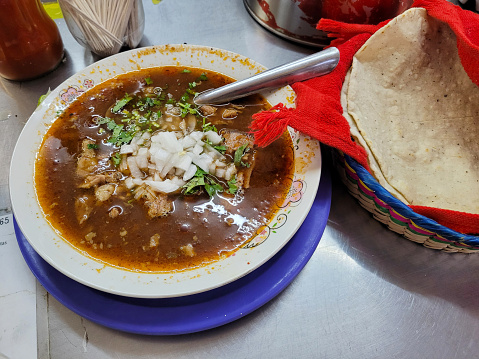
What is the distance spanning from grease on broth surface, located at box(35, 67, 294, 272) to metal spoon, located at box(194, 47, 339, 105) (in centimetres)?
7

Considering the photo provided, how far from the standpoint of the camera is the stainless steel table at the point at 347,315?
1.42 m

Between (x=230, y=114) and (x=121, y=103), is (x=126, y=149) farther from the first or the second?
(x=230, y=114)

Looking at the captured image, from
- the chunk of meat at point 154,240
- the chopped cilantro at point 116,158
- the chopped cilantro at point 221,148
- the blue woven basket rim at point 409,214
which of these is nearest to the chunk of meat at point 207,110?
the chopped cilantro at point 221,148

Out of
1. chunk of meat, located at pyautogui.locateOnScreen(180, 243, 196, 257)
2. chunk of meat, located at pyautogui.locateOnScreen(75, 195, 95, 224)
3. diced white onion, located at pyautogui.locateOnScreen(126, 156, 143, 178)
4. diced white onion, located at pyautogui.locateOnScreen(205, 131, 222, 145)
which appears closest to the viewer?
chunk of meat, located at pyautogui.locateOnScreen(180, 243, 196, 257)

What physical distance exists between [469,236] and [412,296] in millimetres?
409

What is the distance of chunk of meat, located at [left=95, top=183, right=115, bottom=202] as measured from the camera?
1.57 meters

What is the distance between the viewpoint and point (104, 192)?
1580 mm

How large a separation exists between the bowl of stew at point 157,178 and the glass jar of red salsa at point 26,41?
374 mm

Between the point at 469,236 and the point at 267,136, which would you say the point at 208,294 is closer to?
the point at 267,136

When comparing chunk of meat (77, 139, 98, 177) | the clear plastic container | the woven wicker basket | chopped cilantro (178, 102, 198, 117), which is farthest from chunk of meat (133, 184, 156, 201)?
the clear plastic container

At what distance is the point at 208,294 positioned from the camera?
141 cm

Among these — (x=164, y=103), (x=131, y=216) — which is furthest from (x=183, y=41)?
(x=131, y=216)

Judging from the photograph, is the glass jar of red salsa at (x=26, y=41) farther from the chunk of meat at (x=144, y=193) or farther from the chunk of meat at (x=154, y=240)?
the chunk of meat at (x=154, y=240)

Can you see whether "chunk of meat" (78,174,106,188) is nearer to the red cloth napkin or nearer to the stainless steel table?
the stainless steel table
